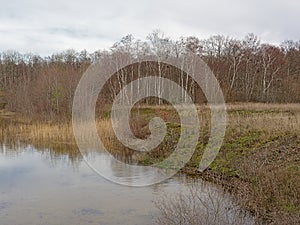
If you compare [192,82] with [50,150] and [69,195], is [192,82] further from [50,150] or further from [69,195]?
[69,195]

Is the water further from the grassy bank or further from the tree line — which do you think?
the tree line

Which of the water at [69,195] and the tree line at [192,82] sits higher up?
the tree line at [192,82]

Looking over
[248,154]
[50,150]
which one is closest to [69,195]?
[248,154]

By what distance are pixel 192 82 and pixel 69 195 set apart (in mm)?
14393

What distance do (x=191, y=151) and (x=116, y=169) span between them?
243 centimetres

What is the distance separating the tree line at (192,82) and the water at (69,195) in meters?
9.26

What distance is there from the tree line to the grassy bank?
5338 millimetres

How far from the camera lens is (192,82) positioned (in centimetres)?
2198

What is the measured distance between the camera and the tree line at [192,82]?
22.3 meters

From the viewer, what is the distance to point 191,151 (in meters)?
11.9

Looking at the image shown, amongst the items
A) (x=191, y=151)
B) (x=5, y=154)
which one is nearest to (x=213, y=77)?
(x=191, y=151)

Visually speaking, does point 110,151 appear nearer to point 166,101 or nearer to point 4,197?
point 4,197

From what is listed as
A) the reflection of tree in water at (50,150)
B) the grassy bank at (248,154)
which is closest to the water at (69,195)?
the reflection of tree in water at (50,150)

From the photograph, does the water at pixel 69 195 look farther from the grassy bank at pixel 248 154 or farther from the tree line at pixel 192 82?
the tree line at pixel 192 82
